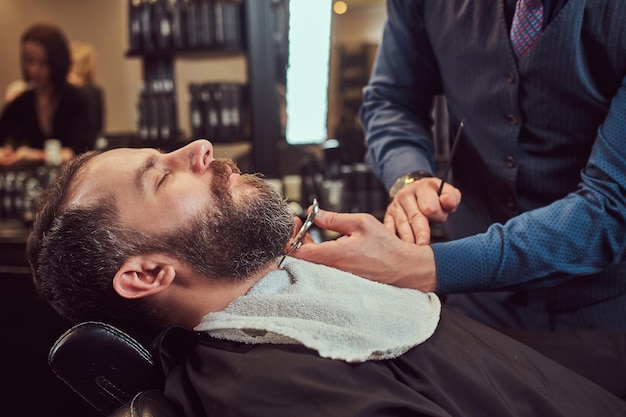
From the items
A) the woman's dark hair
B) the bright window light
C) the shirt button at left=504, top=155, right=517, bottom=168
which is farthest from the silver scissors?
the woman's dark hair

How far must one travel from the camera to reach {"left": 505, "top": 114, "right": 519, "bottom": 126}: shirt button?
1594 millimetres

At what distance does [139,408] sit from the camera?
1112 millimetres

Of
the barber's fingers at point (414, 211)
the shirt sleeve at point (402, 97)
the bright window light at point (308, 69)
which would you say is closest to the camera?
the barber's fingers at point (414, 211)

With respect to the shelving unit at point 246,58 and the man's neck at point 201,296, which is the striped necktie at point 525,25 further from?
the shelving unit at point 246,58

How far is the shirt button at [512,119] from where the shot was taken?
5.23 feet

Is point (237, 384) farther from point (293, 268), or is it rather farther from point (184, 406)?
point (293, 268)

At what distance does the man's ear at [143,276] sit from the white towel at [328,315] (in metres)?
0.11

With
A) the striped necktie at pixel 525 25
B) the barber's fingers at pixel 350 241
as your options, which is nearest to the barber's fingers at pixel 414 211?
the barber's fingers at pixel 350 241

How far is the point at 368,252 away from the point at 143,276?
46cm

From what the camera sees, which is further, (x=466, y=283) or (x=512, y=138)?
(x=512, y=138)

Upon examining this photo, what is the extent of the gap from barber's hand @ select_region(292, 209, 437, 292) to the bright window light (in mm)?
2371

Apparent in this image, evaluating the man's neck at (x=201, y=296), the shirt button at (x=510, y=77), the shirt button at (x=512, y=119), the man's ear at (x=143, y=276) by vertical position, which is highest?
the shirt button at (x=510, y=77)

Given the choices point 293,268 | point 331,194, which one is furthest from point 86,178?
point 331,194

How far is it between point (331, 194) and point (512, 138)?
5.87 feet
